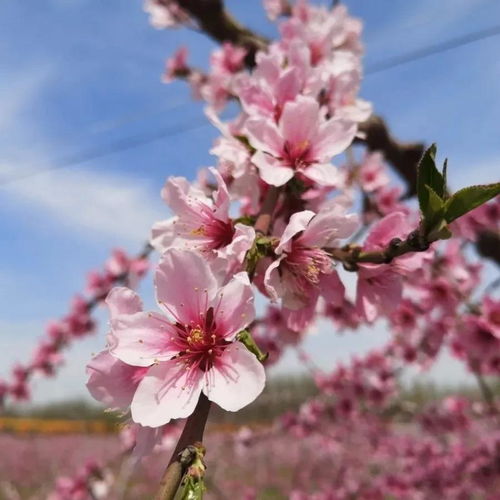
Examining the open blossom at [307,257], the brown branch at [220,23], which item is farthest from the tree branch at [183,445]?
the brown branch at [220,23]

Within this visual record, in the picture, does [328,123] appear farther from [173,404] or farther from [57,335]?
[57,335]

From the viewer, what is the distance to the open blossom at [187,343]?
66 cm

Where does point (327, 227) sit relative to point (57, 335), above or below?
below

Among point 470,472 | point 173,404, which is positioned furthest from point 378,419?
point 173,404

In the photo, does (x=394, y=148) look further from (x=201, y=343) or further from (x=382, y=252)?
(x=201, y=343)

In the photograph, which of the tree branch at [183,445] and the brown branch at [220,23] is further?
the brown branch at [220,23]

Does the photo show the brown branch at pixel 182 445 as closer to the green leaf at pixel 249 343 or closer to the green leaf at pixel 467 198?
the green leaf at pixel 249 343

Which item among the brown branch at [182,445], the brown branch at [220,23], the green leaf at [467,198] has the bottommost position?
the brown branch at [182,445]

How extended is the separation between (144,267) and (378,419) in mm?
2918

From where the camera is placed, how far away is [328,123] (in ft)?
3.17

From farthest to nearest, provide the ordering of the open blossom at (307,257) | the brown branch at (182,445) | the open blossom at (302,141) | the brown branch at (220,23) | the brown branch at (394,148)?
1. the brown branch at (220,23)
2. the brown branch at (394,148)
3. the open blossom at (302,141)
4. the open blossom at (307,257)
5. the brown branch at (182,445)

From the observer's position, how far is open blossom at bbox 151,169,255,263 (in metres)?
0.85

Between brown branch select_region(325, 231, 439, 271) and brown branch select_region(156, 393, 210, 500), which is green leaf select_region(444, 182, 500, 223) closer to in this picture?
brown branch select_region(325, 231, 439, 271)

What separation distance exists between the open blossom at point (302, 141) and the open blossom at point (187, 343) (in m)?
0.28
